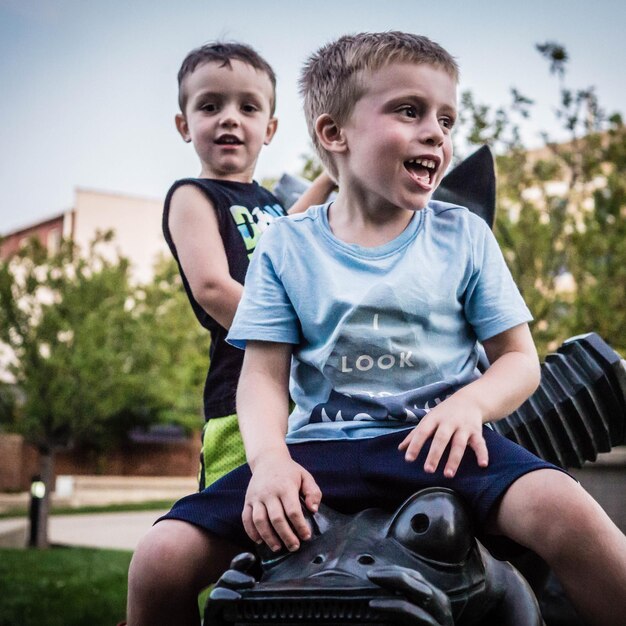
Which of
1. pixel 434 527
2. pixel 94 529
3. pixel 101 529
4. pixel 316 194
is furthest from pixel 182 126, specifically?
pixel 94 529

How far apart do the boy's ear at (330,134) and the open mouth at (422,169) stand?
0.58 ft

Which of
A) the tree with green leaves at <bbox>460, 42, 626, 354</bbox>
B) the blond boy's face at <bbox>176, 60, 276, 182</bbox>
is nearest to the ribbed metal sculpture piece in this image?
the blond boy's face at <bbox>176, 60, 276, 182</bbox>

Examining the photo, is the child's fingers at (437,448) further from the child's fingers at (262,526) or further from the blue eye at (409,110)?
the blue eye at (409,110)

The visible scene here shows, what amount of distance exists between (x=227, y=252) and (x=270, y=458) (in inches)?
41.5

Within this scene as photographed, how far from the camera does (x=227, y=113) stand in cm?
254

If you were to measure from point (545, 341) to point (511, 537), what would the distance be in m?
8.14

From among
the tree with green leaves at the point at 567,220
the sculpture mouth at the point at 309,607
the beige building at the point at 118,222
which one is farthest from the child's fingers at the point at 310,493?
the beige building at the point at 118,222

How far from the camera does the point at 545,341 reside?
929 centimetres

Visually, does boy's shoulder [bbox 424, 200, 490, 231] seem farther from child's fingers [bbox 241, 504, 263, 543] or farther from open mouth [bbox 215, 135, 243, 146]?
open mouth [bbox 215, 135, 243, 146]

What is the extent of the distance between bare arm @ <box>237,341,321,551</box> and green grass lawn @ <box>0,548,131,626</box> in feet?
15.7

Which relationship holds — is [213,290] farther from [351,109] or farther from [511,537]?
[511,537]

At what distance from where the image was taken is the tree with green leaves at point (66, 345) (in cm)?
1438

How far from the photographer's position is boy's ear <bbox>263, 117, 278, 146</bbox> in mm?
2726

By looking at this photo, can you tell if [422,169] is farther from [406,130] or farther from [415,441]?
[415,441]
